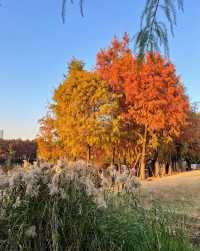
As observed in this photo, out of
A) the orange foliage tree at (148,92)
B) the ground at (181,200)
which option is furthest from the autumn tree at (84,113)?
the ground at (181,200)

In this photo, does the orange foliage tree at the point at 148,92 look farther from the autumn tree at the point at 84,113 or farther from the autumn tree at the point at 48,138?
the autumn tree at the point at 48,138

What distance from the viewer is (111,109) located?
59.6ft

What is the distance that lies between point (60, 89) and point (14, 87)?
6.39m

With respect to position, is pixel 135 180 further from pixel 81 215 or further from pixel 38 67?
pixel 38 67

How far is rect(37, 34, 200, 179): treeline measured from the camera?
58.9 feet

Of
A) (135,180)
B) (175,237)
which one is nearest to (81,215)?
(175,237)

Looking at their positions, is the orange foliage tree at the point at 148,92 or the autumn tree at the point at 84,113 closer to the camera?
the autumn tree at the point at 84,113

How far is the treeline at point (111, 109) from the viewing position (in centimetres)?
1795

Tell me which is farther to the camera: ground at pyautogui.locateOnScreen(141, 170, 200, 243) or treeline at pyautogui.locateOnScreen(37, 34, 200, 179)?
treeline at pyautogui.locateOnScreen(37, 34, 200, 179)

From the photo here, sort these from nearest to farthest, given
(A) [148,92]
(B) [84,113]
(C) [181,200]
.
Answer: (C) [181,200], (A) [148,92], (B) [84,113]

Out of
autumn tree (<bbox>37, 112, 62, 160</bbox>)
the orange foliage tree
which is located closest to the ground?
the orange foliage tree

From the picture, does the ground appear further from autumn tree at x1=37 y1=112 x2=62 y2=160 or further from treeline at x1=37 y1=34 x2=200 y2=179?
autumn tree at x1=37 y1=112 x2=62 y2=160

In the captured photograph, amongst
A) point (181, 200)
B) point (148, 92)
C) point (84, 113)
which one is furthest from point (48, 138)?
point (181, 200)

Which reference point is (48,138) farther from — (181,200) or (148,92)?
(181,200)
